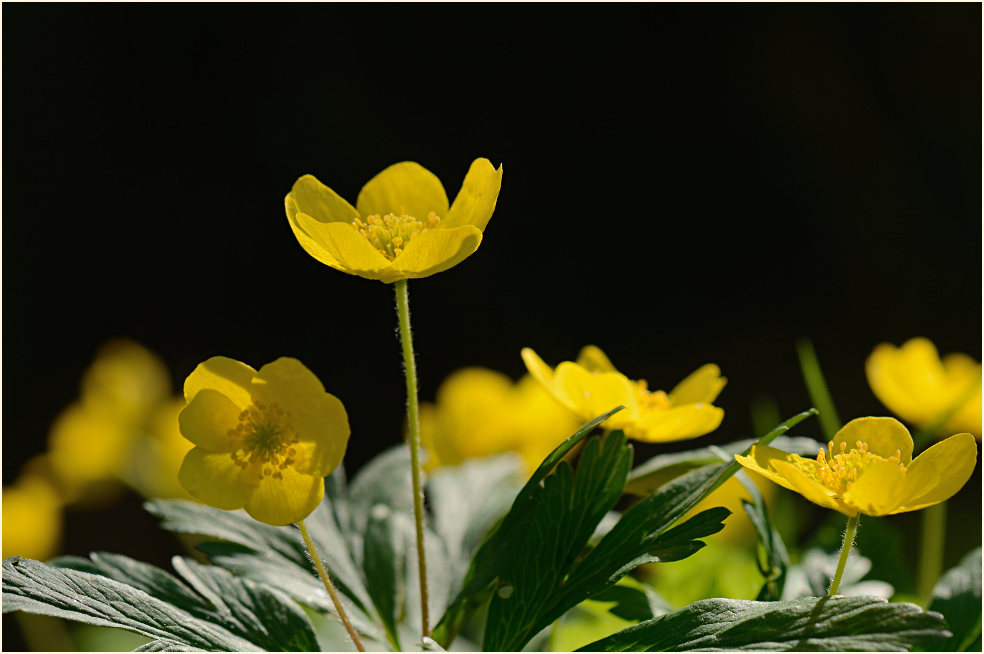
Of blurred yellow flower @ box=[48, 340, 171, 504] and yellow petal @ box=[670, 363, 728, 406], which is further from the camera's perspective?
blurred yellow flower @ box=[48, 340, 171, 504]

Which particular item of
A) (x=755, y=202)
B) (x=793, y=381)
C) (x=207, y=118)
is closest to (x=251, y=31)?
(x=207, y=118)

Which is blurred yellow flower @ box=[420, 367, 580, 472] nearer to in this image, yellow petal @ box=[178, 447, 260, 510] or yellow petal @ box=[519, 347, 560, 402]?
yellow petal @ box=[519, 347, 560, 402]

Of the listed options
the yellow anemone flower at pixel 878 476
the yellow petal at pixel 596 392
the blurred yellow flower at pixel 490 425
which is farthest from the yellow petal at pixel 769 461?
the blurred yellow flower at pixel 490 425

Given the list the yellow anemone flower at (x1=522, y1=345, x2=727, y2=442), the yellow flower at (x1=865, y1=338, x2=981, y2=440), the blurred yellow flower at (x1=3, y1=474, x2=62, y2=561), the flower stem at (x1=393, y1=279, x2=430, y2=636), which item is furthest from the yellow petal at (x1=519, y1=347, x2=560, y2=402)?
the blurred yellow flower at (x1=3, y1=474, x2=62, y2=561)

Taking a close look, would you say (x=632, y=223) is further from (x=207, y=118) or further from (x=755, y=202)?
(x=207, y=118)

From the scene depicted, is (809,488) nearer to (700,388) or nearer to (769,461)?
(769,461)

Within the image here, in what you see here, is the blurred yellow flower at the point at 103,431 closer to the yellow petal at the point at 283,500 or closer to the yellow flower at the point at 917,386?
the yellow petal at the point at 283,500

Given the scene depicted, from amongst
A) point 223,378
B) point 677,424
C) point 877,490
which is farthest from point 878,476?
point 223,378
